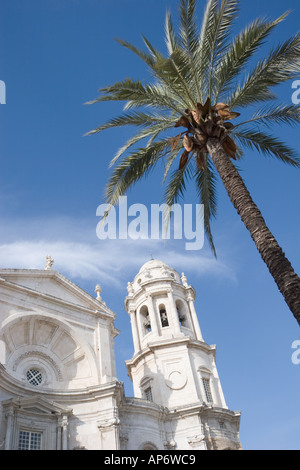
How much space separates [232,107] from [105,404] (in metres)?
17.4

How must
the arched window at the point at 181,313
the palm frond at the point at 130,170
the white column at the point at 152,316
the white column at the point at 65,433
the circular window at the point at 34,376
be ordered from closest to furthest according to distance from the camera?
the palm frond at the point at 130,170 → the white column at the point at 65,433 → the circular window at the point at 34,376 → the white column at the point at 152,316 → the arched window at the point at 181,313

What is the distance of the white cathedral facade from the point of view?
75.9 feet

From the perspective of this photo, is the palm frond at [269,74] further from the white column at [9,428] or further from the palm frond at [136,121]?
the white column at [9,428]

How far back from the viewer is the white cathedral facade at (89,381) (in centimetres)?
2314

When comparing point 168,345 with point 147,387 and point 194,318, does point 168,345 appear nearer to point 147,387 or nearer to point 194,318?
point 147,387

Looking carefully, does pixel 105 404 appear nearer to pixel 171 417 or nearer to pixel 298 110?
pixel 171 417

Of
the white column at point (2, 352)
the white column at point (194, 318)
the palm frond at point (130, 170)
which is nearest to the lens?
the palm frond at point (130, 170)

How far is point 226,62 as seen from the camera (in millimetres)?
15117

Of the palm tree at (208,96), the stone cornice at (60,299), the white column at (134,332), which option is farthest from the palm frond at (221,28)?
the white column at (134,332)

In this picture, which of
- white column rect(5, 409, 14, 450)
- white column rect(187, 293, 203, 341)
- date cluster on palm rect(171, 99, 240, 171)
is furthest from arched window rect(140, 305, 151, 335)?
date cluster on palm rect(171, 99, 240, 171)

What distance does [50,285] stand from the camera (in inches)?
1123

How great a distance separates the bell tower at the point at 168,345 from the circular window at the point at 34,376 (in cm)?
874

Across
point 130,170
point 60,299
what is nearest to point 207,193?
point 130,170

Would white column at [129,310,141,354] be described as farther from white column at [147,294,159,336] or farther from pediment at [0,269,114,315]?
pediment at [0,269,114,315]
